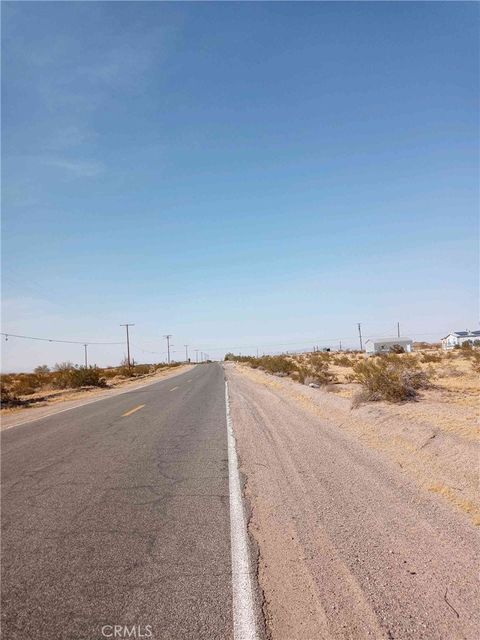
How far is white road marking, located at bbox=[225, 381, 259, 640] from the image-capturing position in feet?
10.2

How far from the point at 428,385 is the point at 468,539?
12.1 m

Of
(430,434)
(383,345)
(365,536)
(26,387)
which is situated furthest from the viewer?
(383,345)

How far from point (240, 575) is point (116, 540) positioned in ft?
4.99

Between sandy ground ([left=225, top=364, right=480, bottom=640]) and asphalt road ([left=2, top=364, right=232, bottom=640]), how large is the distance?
52 cm

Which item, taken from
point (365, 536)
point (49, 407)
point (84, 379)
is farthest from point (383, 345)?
point (365, 536)

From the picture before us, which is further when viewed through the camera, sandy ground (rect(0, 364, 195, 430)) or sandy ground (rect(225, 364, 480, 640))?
sandy ground (rect(0, 364, 195, 430))

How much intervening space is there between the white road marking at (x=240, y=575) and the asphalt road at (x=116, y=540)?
7 cm

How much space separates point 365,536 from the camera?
4.53m

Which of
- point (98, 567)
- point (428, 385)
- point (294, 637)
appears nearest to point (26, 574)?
point (98, 567)

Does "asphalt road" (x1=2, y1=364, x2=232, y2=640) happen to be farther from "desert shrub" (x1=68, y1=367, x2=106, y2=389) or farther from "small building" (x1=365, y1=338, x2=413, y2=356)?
"small building" (x1=365, y1=338, x2=413, y2=356)

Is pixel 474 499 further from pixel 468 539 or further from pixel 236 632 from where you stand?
pixel 236 632

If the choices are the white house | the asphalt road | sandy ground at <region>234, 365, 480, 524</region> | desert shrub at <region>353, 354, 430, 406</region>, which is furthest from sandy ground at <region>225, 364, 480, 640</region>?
the white house

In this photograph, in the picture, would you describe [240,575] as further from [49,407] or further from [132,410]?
[49,407]

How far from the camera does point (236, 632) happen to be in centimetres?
305
